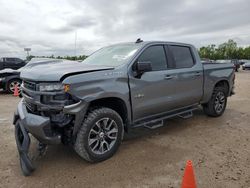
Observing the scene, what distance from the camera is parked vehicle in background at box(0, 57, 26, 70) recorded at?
16172mm

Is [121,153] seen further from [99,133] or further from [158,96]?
[158,96]

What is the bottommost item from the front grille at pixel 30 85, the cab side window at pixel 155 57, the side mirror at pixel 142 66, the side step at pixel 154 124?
the side step at pixel 154 124

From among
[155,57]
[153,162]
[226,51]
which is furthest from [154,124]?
[226,51]

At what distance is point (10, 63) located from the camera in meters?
16.5

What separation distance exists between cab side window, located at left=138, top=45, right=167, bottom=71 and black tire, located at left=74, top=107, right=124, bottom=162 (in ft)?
3.82

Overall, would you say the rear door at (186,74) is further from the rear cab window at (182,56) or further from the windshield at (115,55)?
the windshield at (115,55)

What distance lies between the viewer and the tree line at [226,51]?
202ft

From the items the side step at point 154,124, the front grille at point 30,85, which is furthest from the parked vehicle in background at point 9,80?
the side step at point 154,124

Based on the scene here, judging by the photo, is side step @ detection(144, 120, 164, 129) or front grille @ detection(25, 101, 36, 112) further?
side step @ detection(144, 120, 164, 129)

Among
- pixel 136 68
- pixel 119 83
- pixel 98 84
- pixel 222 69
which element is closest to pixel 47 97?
pixel 98 84

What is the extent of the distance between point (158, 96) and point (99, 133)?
1.36 metres

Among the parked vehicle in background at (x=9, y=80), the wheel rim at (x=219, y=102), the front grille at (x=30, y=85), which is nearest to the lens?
the front grille at (x=30, y=85)

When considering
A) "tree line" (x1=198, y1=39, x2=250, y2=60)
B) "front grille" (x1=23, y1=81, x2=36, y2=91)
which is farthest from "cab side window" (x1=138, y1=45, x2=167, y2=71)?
"tree line" (x1=198, y1=39, x2=250, y2=60)

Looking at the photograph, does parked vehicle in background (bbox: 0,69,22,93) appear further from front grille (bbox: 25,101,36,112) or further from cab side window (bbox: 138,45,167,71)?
cab side window (bbox: 138,45,167,71)
